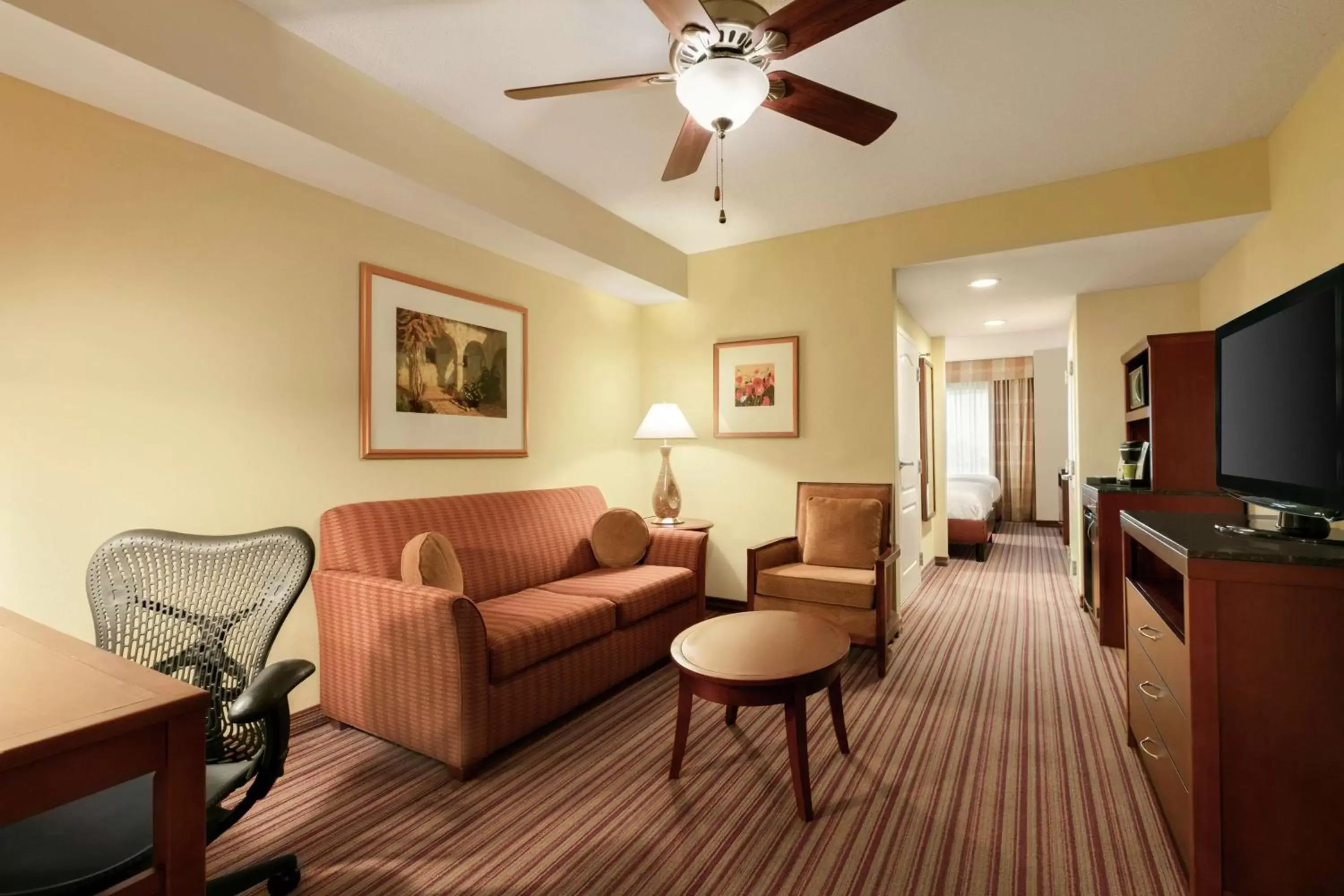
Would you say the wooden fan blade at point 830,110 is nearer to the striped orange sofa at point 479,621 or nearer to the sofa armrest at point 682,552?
the striped orange sofa at point 479,621

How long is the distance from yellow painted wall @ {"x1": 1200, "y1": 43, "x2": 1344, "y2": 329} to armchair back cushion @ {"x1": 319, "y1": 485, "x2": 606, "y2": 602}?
3474mm

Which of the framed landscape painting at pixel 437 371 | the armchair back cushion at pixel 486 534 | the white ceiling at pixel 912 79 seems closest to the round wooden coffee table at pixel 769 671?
the armchair back cushion at pixel 486 534

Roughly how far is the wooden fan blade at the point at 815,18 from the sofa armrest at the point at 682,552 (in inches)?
95.9

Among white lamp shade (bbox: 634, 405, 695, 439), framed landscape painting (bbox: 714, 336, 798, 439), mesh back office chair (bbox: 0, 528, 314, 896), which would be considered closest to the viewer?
mesh back office chair (bbox: 0, 528, 314, 896)

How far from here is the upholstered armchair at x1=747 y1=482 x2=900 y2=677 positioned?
3.10 meters

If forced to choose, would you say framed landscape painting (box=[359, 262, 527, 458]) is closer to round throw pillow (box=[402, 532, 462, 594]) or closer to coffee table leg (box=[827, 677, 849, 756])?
round throw pillow (box=[402, 532, 462, 594])

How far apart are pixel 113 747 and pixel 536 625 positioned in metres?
1.58

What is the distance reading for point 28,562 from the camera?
187 cm

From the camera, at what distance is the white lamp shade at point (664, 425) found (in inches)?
157

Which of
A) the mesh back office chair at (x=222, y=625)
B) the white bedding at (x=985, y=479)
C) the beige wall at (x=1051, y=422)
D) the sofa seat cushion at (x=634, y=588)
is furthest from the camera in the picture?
the beige wall at (x=1051, y=422)

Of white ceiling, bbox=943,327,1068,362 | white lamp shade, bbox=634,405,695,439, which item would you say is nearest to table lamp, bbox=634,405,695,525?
white lamp shade, bbox=634,405,695,439

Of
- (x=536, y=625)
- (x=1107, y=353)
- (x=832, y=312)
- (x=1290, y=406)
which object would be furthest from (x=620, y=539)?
(x=1107, y=353)

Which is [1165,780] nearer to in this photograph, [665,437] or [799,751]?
[799,751]

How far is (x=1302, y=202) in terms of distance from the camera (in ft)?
8.21
